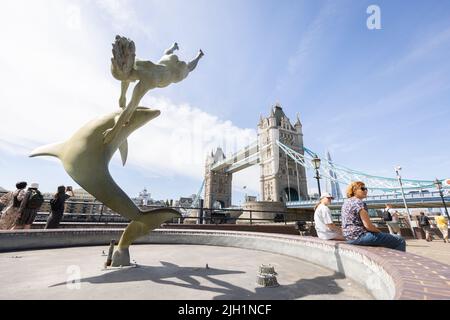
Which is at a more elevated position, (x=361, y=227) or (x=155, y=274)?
(x=361, y=227)

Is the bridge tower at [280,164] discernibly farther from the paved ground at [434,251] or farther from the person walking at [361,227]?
the person walking at [361,227]

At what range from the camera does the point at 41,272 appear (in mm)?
3188

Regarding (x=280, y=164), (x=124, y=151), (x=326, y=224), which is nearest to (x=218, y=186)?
(x=280, y=164)

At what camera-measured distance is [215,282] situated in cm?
293

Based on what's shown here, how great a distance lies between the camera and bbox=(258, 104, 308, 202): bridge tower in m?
49.0

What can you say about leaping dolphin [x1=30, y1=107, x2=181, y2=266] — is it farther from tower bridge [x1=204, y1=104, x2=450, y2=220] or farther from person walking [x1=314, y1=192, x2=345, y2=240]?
tower bridge [x1=204, y1=104, x2=450, y2=220]

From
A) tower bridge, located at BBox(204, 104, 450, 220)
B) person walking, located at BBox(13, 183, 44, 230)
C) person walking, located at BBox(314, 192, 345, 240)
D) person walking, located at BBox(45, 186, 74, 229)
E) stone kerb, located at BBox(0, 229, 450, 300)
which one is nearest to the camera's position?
stone kerb, located at BBox(0, 229, 450, 300)

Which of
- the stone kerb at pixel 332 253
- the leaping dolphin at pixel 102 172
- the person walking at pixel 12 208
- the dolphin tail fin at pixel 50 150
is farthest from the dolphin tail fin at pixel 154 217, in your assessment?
the person walking at pixel 12 208

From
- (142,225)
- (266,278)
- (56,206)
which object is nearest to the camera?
(266,278)

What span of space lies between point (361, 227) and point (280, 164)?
161ft

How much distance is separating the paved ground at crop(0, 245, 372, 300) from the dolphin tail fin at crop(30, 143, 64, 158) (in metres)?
1.74

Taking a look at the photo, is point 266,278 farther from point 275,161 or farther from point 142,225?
point 275,161

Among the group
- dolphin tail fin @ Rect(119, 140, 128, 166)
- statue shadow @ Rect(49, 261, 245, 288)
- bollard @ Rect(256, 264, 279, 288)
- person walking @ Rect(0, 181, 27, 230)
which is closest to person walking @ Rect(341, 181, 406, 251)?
bollard @ Rect(256, 264, 279, 288)
